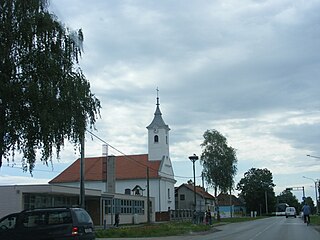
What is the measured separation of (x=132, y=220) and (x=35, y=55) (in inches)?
1921

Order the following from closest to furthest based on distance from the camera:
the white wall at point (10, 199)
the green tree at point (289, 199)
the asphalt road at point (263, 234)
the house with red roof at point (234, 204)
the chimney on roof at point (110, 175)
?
the asphalt road at point (263, 234)
the white wall at point (10, 199)
the chimney on roof at point (110, 175)
the house with red roof at point (234, 204)
the green tree at point (289, 199)

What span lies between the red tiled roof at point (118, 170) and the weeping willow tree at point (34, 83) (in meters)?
64.5

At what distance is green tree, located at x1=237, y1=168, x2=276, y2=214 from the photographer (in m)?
138

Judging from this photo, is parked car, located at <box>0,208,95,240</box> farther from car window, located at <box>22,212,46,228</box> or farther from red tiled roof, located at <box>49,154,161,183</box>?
red tiled roof, located at <box>49,154,161,183</box>

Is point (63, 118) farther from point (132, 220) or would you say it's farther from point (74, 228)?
point (132, 220)

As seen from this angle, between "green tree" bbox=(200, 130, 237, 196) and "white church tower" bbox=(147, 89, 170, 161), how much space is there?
1454cm

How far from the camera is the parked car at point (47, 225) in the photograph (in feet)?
54.9

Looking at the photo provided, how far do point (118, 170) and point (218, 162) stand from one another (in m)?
21.2

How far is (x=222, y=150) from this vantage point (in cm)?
7562

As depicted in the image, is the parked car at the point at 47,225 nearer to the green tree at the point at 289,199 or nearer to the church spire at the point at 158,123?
the church spire at the point at 158,123

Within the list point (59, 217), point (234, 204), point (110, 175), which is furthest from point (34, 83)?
point (234, 204)

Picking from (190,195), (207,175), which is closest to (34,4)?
(207,175)

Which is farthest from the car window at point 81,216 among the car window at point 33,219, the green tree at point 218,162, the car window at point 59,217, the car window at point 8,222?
the green tree at point 218,162

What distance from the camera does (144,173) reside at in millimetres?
84938
